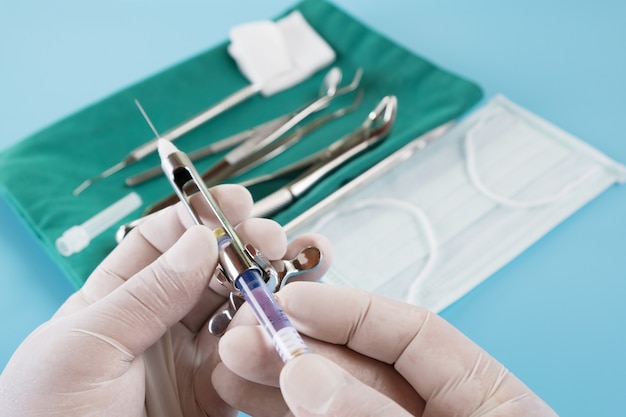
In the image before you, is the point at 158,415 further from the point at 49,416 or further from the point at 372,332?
the point at 372,332

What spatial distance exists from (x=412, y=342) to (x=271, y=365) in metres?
0.16

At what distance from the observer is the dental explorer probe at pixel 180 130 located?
1.18m

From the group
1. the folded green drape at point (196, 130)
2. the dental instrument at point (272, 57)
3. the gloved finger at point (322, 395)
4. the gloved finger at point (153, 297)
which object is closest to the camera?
the gloved finger at point (322, 395)

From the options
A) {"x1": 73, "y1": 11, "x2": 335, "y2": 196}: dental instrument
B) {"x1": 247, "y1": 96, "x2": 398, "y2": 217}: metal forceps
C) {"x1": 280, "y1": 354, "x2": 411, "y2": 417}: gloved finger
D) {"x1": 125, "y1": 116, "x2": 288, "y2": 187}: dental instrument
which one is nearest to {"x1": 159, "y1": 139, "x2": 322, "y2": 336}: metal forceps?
{"x1": 280, "y1": 354, "x2": 411, "y2": 417}: gloved finger

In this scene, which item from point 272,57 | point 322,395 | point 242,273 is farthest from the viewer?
point 272,57

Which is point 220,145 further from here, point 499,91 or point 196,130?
point 499,91

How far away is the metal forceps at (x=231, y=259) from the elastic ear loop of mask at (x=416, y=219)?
0.98 ft

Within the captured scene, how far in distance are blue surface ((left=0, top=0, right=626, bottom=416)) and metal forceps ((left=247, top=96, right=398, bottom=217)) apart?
0.31m

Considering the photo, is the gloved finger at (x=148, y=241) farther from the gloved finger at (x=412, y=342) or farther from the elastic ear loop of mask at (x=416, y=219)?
the elastic ear loop of mask at (x=416, y=219)

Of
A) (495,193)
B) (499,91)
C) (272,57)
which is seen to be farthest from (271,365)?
(499,91)

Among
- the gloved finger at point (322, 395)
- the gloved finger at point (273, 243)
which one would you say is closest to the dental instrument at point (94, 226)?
the gloved finger at point (273, 243)

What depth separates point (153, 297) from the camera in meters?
0.72

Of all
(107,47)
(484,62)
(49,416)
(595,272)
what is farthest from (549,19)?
(49,416)

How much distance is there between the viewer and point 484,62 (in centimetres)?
147
